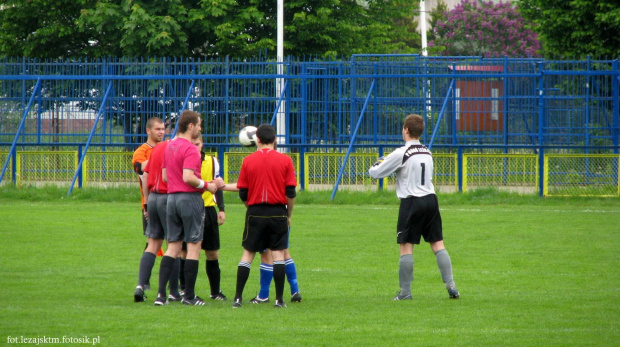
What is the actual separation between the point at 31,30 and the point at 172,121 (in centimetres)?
1175

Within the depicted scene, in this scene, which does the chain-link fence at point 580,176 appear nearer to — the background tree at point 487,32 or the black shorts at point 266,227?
the black shorts at point 266,227

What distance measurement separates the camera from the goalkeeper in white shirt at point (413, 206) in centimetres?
864

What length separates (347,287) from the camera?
31.2 feet

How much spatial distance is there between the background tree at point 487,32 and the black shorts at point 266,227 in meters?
43.0

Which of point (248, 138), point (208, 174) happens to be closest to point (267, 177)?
point (208, 174)

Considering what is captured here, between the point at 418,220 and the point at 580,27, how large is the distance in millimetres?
17469

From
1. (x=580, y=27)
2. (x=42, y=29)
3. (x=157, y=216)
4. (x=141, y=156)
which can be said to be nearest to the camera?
(x=157, y=216)

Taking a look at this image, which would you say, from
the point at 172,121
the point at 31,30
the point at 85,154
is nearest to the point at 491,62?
the point at 172,121

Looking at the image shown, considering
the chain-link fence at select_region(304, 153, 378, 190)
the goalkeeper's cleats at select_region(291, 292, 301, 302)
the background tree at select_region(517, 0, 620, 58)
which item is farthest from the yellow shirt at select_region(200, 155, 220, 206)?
the background tree at select_region(517, 0, 620, 58)

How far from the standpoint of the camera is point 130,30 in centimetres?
2848

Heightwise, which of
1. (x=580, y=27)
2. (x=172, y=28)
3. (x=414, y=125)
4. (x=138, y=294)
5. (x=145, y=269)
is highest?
(x=172, y=28)

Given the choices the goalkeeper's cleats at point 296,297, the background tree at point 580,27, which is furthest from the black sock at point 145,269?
the background tree at point 580,27

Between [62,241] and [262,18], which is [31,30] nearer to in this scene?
[262,18]

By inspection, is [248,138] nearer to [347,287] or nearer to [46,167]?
[347,287]
